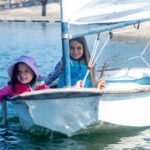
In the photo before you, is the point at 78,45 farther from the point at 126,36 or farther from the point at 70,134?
the point at 126,36

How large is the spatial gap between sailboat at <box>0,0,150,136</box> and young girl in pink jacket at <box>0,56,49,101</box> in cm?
25

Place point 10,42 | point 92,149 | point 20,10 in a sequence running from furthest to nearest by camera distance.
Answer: point 20,10, point 10,42, point 92,149

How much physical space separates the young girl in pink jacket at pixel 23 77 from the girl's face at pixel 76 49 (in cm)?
67

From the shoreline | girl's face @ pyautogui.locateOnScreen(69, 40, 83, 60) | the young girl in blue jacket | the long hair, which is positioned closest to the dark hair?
the young girl in blue jacket

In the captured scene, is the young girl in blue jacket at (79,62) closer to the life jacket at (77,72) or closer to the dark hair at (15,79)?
the life jacket at (77,72)

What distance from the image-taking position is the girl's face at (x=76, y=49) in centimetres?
558

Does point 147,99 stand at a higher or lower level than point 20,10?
lower

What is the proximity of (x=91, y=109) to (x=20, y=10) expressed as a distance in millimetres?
46073

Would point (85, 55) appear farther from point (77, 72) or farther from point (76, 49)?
point (77, 72)

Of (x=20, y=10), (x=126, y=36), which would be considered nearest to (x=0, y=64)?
(x=126, y=36)

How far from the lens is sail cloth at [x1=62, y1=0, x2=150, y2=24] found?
5418mm

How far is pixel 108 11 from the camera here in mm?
5582

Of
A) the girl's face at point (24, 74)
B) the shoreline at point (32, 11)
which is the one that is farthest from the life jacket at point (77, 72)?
the shoreline at point (32, 11)

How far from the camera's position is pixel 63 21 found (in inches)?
202
